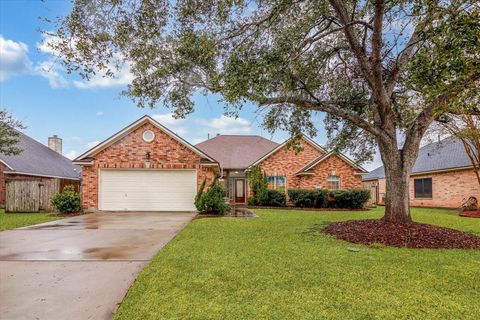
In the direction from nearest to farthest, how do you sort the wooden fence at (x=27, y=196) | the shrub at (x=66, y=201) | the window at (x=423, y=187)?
the shrub at (x=66, y=201) < the wooden fence at (x=27, y=196) < the window at (x=423, y=187)

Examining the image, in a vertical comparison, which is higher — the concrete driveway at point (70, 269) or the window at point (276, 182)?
the window at point (276, 182)

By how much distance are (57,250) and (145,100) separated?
5566 millimetres

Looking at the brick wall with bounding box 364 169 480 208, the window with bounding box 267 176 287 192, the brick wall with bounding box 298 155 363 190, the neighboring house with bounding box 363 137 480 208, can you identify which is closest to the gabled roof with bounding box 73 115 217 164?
the window with bounding box 267 176 287 192

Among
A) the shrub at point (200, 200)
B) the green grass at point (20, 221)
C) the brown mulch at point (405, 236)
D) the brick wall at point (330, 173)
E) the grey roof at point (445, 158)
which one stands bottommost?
the green grass at point (20, 221)

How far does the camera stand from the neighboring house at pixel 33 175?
1772cm

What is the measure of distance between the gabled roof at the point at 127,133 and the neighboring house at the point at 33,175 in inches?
93.7

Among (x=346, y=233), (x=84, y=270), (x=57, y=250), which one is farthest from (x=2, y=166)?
(x=346, y=233)

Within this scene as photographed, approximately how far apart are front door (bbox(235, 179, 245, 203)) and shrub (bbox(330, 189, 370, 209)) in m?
7.76

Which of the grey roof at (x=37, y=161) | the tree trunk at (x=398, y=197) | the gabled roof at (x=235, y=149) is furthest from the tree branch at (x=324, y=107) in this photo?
the grey roof at (x=37, y=161)

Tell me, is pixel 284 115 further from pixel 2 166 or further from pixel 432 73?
pixel 2 166

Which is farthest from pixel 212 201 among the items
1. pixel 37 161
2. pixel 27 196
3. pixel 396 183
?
pixel 37 161

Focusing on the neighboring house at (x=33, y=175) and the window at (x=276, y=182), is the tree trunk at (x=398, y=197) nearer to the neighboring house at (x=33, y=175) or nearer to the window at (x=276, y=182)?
the window at (x=276, y=182)

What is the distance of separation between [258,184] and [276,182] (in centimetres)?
253

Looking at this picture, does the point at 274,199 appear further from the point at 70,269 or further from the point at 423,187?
the point at 70,269
